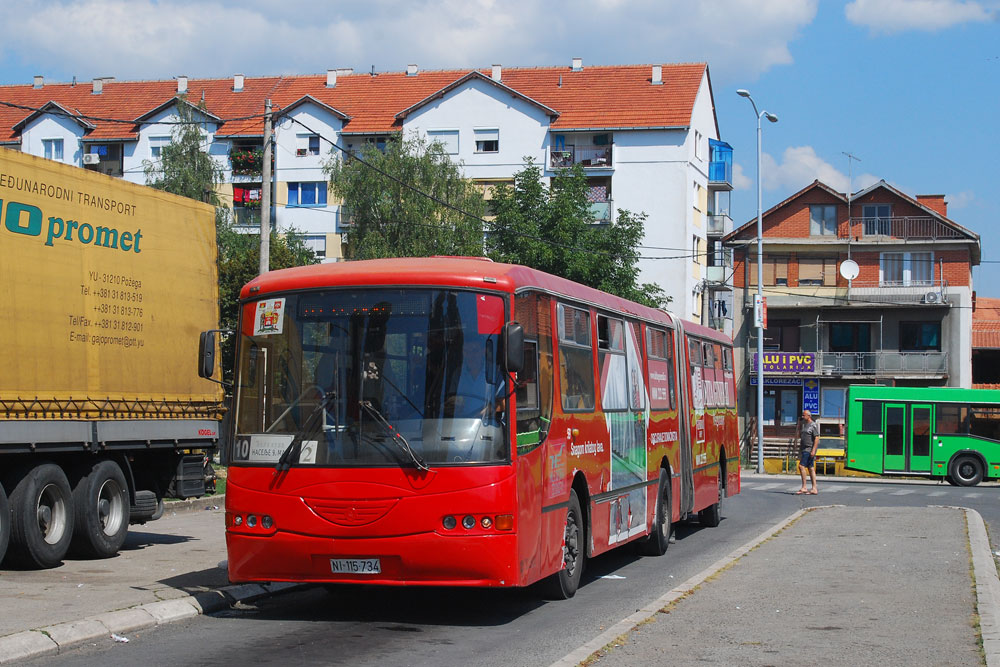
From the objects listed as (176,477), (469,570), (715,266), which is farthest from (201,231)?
(715,266)

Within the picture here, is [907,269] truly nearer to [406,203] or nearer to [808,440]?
[406,203]

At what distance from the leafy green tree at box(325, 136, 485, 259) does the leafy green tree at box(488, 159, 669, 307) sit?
2879mm

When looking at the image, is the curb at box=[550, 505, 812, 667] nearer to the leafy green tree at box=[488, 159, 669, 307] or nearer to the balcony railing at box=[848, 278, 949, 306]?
the leafy green tree at box=[488, 159, 669, 307]

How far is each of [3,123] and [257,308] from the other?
69295 mm

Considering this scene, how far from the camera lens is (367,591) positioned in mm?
12281

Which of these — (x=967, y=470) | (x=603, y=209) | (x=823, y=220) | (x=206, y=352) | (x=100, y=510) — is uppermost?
(x=603, y=209)

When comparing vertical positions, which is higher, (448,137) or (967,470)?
(448,137)

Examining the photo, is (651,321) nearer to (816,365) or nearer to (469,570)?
(469,570)

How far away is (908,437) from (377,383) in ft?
111

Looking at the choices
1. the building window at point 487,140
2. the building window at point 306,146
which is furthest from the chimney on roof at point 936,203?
the building window at point 306,146

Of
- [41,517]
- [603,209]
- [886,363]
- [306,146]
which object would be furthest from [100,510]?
[306,146]

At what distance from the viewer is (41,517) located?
13.4m

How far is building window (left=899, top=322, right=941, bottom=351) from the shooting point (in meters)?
62.2

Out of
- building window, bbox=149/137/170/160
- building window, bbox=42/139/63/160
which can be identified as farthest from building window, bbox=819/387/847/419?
building window, bbox=42/139/63/160
